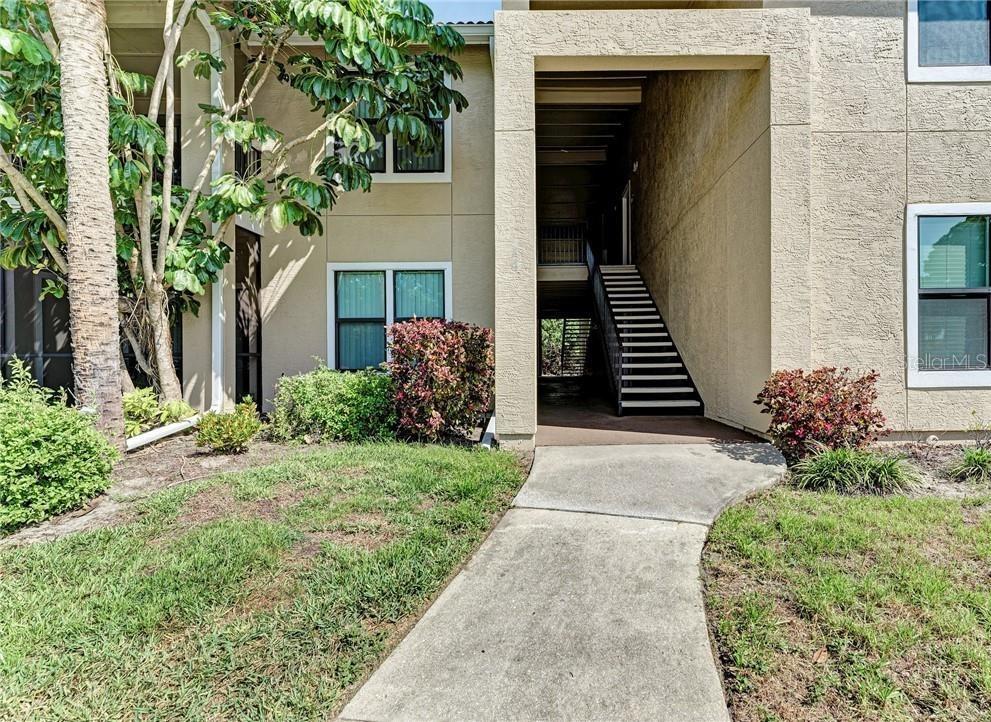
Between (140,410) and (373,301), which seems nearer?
(140,410)

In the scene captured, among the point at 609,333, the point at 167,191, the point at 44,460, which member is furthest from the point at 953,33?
the point at 44,460

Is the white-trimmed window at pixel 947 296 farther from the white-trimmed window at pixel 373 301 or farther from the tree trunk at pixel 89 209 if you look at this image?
the tree trunk at pixel 89 209

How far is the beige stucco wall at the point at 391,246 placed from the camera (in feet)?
28.7

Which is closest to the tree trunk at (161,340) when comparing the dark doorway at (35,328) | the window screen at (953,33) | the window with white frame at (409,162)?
the dark doorway at (35,328)

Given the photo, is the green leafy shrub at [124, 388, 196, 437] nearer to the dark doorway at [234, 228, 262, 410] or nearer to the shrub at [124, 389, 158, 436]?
the shrub at [124, 389, 158, 436]

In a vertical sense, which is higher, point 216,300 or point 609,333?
point 216,300

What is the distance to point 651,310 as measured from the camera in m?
11.1

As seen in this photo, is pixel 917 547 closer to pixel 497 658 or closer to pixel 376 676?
pixel 497 658

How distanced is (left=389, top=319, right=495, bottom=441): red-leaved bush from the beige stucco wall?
2308mm

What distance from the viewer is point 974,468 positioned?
16.3ft

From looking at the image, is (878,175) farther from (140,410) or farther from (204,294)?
(140,410)

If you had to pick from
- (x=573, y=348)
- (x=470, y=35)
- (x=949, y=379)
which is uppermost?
(x=470, y=35)

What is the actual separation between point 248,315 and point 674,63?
24.1 feet

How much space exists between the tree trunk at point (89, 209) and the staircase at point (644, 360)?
701 cm
